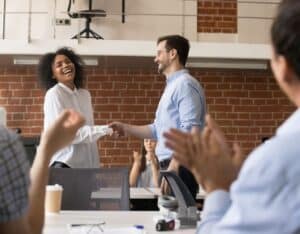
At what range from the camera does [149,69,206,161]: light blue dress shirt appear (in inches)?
127

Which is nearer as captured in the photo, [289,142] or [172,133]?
[289,142]

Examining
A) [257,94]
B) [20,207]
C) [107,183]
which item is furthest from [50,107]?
[257,94]

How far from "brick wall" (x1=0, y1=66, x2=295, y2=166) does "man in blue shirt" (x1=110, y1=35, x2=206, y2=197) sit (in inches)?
116

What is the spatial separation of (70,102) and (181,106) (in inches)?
32.2

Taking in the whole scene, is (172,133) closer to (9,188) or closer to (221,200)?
(221,200)

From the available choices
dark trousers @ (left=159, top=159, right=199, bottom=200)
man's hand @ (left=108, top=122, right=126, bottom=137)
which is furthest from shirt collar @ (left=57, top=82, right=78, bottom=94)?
dark trousers @ (left=159, top=159, right=199, bottom=200)

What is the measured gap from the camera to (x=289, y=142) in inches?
32.3

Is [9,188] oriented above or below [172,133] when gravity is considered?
below

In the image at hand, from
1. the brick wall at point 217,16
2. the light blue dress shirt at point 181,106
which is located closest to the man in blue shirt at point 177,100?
the light blue dress shirt at point 181,106

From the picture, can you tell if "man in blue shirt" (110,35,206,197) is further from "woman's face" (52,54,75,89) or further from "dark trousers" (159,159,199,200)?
"woman's face" (52,54,75,89)

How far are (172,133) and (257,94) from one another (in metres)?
5.82

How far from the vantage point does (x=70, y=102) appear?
363 centimetres

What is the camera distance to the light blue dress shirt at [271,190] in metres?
0.79

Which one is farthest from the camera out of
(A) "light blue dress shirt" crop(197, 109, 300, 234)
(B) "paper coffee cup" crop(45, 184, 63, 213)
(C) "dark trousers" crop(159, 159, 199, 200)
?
(C) "dark trousers" crop(159, 159, 199, 200)
